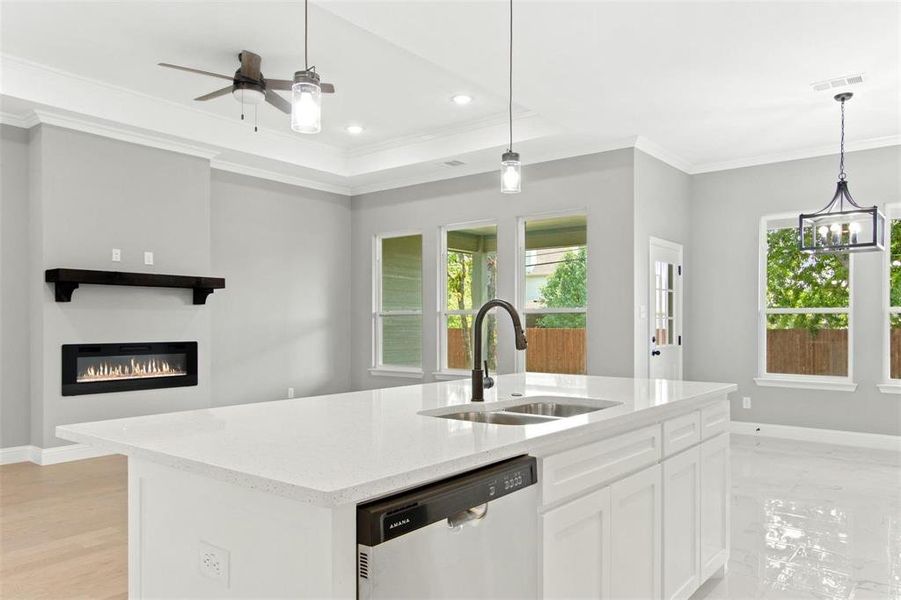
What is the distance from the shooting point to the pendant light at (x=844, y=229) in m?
4.55

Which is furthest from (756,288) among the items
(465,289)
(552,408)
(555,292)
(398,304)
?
(552,408)

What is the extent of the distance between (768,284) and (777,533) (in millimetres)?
3583

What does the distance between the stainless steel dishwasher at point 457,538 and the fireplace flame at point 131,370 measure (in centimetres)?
478

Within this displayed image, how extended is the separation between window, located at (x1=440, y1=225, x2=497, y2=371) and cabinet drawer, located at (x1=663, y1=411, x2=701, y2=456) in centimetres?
427

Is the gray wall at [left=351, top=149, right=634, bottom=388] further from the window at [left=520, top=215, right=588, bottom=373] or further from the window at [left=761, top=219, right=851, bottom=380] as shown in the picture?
the window at [left=761, top=219, right=851, bottom=380]

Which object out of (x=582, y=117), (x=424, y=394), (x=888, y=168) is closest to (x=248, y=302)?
(x=582, y=117)

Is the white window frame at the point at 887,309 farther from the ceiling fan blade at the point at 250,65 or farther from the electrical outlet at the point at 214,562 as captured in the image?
the electrical outlet at the point at 214,562

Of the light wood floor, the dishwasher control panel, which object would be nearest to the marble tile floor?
the dishwasher control panel

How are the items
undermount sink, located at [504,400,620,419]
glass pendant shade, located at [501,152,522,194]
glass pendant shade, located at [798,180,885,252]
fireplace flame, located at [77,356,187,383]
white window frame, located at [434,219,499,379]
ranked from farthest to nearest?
white window frame, located at [434,219,499,379]
fireplace flame, located at [77,356,187,383]
glass pendant shade, located at [798,180,885,252]
glass pendant shade, located at [501,152,522,194]
undermount sink, located at [504,400,620,419]

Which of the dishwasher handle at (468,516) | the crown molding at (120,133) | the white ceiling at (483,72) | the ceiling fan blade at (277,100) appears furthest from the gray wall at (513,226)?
the dishwasher handle at (468,516)

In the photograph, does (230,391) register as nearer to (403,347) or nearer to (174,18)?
(403,347)

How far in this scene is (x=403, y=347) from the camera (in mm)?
7625

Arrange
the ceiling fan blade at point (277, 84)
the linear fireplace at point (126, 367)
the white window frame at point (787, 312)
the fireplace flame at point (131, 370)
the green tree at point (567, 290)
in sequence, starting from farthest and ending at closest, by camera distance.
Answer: the green tree at point (567, 290) → the white window frame at point (787, 312) → the fireplace flame at point (131, 370) → the linear fireplace at point (126, 367) → the ceiling fan blade at point (277, 84)

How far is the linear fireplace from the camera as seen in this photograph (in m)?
5.11
